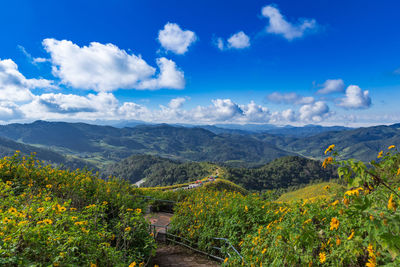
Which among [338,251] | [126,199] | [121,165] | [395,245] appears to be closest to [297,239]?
[338,251]

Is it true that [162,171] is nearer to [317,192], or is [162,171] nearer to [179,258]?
[317,192]

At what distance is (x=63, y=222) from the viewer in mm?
3336

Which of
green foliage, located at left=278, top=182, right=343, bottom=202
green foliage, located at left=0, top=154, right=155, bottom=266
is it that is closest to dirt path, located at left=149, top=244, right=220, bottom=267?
green foliage, located at left=0, top=154, right=155, bottom=266

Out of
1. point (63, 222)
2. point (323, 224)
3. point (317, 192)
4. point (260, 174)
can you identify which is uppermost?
point (63, 222)

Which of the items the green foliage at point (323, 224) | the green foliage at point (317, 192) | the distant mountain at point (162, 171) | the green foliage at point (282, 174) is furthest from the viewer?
the distant mountain at point (162, 171)

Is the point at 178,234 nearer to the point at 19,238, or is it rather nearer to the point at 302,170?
the point at 19,238

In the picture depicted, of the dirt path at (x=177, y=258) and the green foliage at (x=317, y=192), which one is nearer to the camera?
the green foliage at (x=317, y=192)

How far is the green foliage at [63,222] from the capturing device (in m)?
2.52

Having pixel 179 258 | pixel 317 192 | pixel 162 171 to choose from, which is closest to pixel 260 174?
pixel 162 171

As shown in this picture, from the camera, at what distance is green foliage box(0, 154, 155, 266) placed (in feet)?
8.27

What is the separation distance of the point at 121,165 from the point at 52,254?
664 feet

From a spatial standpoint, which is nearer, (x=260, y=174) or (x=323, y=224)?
(x=323, y=224)

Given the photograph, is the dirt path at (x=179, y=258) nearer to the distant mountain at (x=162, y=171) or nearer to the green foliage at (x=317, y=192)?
the green foliage at (x=317, y=192)

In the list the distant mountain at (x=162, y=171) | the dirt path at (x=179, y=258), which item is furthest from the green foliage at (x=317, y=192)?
the distant mountain at (x=162, y=171)
